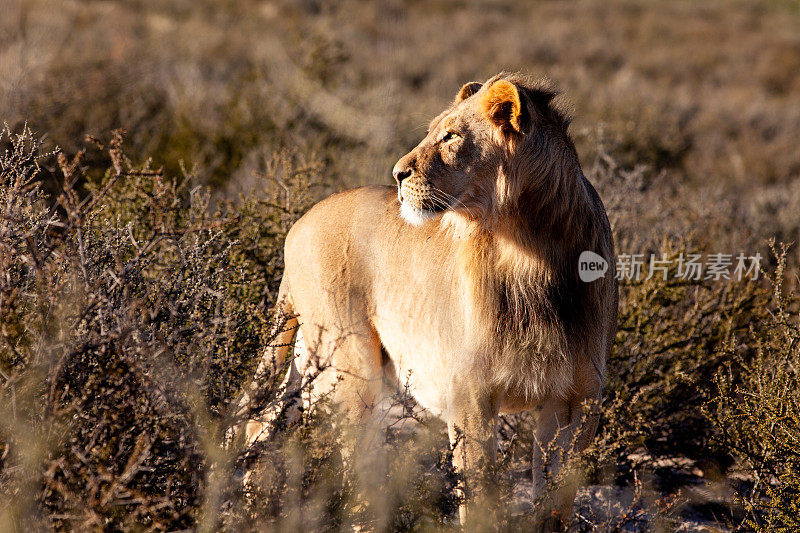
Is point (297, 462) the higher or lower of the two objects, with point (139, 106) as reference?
lower

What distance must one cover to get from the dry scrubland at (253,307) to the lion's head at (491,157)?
88cm

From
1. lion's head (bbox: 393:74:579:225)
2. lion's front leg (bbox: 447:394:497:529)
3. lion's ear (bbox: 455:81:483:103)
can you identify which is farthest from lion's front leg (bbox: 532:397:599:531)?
lion's ear (bbox: 455:81:483:103)

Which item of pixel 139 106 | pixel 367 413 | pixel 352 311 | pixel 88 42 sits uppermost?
pixel 88 42

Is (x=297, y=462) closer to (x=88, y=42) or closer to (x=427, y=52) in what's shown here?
(x=88, y=42)

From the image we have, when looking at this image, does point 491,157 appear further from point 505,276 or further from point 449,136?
point 505,276

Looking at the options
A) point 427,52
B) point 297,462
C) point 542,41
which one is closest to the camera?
point 297,462

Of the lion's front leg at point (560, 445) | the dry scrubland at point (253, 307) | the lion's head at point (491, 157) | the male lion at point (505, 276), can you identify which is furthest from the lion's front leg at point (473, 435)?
the lion's head at point (491, 157)

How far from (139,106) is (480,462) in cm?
889

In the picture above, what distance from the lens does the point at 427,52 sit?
71.9 ft

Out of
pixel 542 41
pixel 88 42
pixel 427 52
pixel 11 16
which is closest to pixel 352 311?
pixel 88 42

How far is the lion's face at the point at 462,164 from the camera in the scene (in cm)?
313

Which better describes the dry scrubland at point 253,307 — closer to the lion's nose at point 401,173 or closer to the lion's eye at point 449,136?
the lion's nose at point 401,173

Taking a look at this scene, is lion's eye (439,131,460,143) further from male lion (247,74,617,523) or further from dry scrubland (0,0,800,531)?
dry scrubland (0,0,800,531)

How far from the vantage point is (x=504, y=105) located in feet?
10.2
